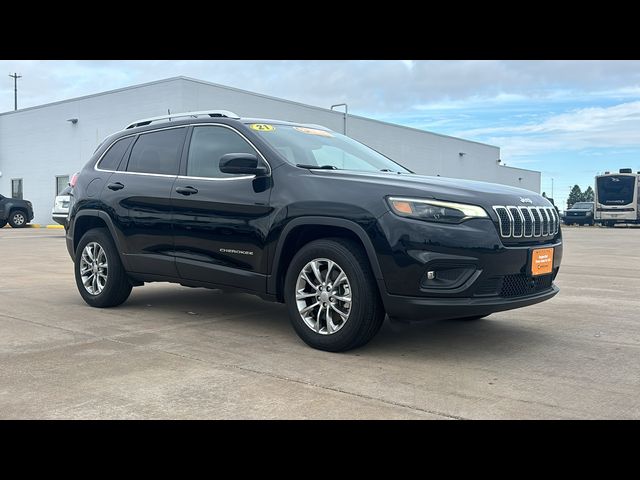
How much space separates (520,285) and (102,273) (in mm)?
4079

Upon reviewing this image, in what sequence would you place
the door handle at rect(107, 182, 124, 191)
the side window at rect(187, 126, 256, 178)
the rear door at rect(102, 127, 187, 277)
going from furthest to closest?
the door handle at rect(107, 182, 124, 191) → the rear door at rect(102, 127, 187, 277) → the side window at rect(187, 126, 256, 178)

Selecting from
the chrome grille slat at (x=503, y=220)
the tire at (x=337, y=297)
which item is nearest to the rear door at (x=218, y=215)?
the tire at (x=337, y=297)

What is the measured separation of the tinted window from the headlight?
3.42m

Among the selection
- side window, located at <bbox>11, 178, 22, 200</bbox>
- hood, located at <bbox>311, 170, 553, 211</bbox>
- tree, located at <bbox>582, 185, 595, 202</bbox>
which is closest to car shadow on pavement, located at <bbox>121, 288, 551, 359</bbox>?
hood, located at <bbox>311, 170, 553, 211</bbox>

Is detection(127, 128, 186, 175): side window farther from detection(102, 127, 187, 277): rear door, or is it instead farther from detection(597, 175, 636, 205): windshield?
detection(597, 175, 636, 205): windshield

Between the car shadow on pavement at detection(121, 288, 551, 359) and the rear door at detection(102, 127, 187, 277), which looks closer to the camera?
the car shadow on pavement at detection(121, 288, 551, 359)

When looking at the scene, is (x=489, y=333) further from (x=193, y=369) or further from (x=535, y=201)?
(x=193, y=369)

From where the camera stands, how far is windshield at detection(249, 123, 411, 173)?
5.26 metres

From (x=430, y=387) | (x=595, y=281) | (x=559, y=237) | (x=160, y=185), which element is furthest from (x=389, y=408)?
(x=595, y=281)

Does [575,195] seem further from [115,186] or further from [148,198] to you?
[148,198]

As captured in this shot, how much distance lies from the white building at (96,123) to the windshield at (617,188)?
37.7 feet

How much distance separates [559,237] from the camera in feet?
Result: 16.8

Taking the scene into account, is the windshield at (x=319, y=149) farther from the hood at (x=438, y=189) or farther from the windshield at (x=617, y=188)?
the windshield at (x=617, y=188)
